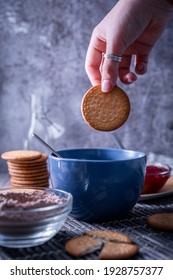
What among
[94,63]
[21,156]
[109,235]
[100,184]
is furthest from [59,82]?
[109,235]

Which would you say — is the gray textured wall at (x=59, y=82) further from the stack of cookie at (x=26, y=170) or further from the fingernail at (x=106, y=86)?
the fingernail at (x=106, y=86)

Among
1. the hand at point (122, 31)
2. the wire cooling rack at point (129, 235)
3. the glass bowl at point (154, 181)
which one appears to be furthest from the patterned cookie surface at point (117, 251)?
the hand at point (122, 31)

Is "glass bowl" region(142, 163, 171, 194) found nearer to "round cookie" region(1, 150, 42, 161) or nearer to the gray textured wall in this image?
"round cookie" region(1, 150, 42, 161)

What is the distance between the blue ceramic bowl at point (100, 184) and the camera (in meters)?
0.83

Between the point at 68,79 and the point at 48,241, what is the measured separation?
1.58 meters

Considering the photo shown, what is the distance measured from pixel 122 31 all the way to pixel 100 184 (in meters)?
0.44

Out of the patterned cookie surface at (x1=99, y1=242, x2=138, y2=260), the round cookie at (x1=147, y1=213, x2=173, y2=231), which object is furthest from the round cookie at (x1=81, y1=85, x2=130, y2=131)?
the patterned cookie surface at (x1=99, y1=242, x2=138, y2=260)

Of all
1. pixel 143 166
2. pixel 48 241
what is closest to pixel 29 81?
pixel 143 166

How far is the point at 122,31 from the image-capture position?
1052 mm

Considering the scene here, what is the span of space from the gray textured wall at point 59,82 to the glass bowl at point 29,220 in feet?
4.96

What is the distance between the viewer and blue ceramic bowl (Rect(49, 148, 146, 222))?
83cm

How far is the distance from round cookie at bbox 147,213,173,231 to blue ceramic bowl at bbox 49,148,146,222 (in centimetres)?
7

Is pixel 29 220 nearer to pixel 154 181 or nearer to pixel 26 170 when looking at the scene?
pixel 154 181

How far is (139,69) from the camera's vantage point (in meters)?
1.37
